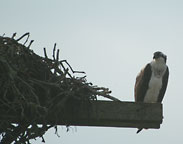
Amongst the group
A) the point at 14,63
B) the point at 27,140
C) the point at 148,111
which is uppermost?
the point at 14,63

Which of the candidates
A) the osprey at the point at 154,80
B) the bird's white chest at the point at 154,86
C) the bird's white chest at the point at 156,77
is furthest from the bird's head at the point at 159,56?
the bird's white chest at the point at 154,86

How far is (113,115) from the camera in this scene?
4098mm

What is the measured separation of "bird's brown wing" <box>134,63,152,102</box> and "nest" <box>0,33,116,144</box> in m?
3.19

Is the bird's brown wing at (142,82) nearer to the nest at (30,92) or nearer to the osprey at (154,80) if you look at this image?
the osprey at (154,80)

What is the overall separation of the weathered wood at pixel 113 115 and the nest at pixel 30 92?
0.27 feet

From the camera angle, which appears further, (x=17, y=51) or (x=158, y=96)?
(x=158, y=96)

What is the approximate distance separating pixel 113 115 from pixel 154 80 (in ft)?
12.0

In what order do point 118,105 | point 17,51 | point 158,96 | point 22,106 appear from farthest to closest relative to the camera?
point 158,96
point 17,51
point 118,105
point 22,106

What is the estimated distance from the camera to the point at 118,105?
4141 millimetres

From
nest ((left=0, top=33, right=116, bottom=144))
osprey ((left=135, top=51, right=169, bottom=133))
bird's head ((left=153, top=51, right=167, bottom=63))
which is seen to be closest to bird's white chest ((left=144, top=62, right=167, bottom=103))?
osprey ((left=135, top=51, right=169, bottom=133))

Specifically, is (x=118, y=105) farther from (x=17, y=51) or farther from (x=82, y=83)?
(x=17, y=51)

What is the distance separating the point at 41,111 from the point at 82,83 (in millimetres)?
575

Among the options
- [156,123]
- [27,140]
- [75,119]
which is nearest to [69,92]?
[75,119]

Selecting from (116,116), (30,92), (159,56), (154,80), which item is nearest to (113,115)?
(116,116)
